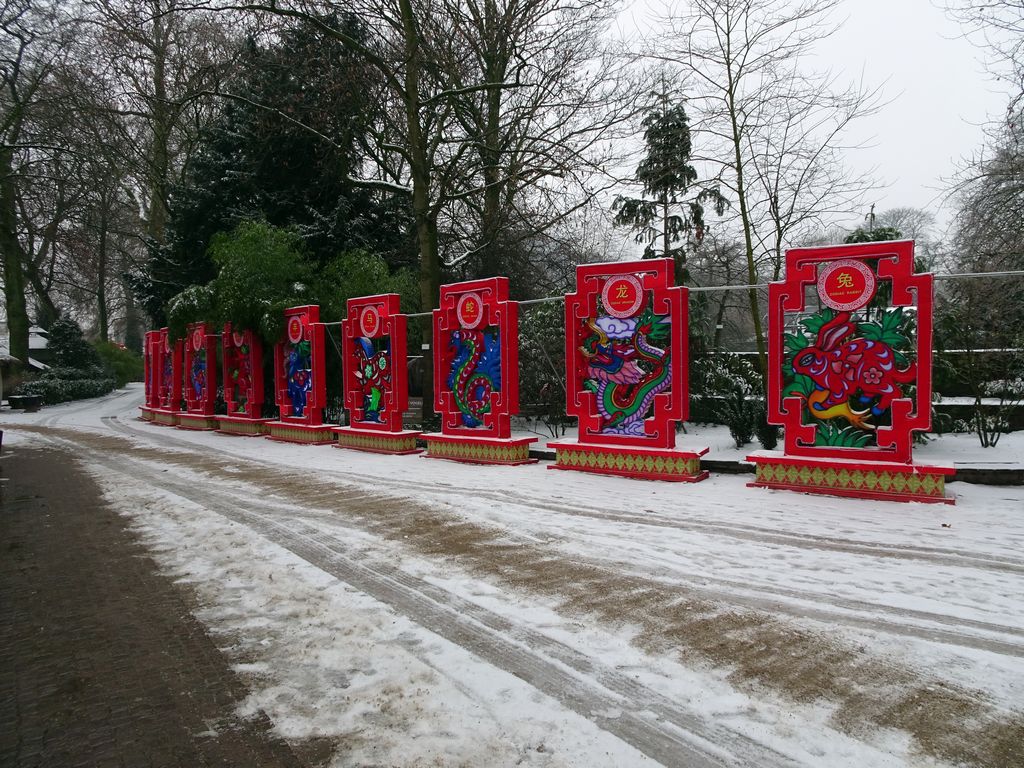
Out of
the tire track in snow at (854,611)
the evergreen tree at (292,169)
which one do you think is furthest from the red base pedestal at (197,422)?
the tire track in snow at (854,611)

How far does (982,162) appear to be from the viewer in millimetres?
10625

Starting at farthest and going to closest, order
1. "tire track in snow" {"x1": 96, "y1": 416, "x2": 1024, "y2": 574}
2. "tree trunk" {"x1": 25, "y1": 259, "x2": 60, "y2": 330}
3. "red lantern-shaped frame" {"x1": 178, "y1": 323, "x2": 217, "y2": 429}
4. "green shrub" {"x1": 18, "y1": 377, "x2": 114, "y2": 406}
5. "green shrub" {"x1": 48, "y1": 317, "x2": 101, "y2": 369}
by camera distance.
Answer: "green shrub" {"x1": 48, "y1": 317, "x2": 101, "y2": 369}
"tree trunk" {"x1": 25, "y1": 259, "x2": 60, "y2": 330}
"green shrub" {"x1": 18, "y1": 377, "x2": 114, "y2": 406}
"red lantern-shaped frame" {"x1": 178, "y1": 323, "x2": 217, "y2": 429}
"tire track in snow" {"x1": 96, "y1": 416, "x2": 1024, "y2": 574}

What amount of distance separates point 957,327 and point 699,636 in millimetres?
8854

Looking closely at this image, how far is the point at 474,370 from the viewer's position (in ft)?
30.5

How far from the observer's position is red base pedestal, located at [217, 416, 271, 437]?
13922 mm

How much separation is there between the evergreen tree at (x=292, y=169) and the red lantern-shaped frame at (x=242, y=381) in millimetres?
2557

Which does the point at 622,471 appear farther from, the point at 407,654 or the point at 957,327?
the point at 957,327

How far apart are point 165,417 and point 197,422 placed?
9.66 ft

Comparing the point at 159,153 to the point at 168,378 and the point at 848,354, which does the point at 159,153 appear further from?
the point at 848,354

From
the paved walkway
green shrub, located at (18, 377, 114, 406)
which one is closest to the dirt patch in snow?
the paved walkway

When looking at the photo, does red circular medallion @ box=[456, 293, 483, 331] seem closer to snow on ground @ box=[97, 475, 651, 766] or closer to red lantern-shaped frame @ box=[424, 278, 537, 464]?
red lantern-shaped frame @ box=[424, 278, 537, 464]

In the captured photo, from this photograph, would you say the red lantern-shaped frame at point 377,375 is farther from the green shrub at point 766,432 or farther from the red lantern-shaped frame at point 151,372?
the red lantern-shaped frame at point 151,372

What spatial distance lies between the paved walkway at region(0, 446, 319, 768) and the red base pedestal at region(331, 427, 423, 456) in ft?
17.0

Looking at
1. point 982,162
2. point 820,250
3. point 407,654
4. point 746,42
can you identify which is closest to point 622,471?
point 820,250
